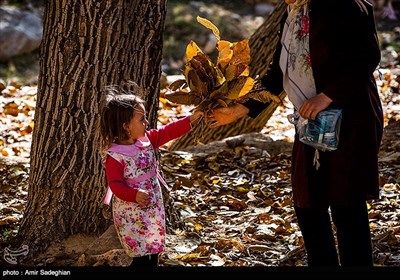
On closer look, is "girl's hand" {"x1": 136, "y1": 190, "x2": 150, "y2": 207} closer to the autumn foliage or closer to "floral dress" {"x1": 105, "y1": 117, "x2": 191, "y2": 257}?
"floral dress" {"x1": 105, "y1": 117, "x2": 191, "y2": 257}

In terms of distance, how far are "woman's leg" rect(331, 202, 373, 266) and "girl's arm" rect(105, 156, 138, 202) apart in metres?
0.89

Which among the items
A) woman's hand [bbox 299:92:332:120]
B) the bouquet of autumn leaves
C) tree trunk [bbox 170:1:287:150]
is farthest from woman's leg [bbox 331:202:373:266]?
tree trunk [bbox 170:1:287:150]

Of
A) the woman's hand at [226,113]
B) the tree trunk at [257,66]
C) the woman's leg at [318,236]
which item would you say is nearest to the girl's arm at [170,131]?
the woman's hand at [226,113]

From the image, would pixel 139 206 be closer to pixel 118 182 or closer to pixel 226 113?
pixel 118 182

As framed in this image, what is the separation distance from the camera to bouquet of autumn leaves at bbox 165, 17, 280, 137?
396 centimetres

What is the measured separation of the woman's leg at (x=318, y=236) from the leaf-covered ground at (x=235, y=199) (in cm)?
77

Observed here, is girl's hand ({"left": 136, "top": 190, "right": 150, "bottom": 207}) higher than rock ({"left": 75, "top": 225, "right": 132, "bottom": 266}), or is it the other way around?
girl's hand ({"left": 136, "top": 190, "right": 150, "bottom": 207})

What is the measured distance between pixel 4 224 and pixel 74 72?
1.11m

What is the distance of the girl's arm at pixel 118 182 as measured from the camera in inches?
150

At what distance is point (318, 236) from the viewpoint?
372 centimetres

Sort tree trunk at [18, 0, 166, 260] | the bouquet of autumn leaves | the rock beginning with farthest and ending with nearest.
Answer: tree trunk at [18, 0, 166, 260] < the rock < the bouquet of autumn leaves

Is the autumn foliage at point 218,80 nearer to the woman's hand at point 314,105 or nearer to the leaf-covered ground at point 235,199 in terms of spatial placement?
the woman's hand at point 314,105

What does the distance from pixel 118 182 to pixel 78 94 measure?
933 millimetres

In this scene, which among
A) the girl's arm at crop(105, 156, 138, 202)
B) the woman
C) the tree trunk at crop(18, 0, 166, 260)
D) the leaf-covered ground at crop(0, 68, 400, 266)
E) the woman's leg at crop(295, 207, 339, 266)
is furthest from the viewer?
the leaf-covered ground at crop(0, 68, 400, 266)
